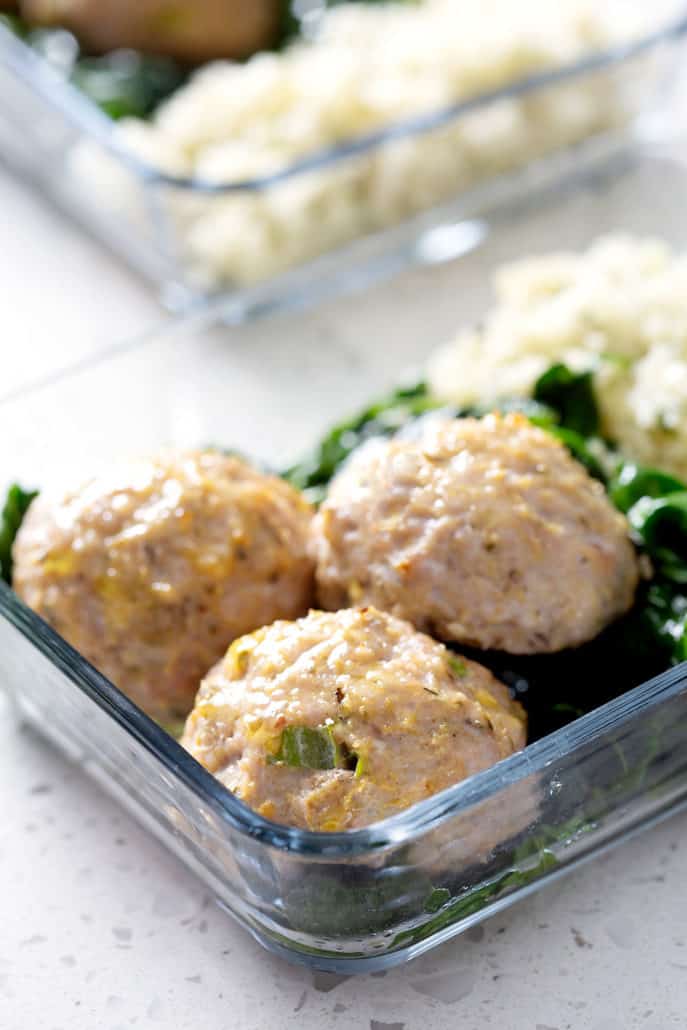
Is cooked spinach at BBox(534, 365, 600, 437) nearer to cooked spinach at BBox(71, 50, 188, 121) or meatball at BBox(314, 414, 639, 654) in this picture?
meatball at BBox(314, 414, 639, 654)

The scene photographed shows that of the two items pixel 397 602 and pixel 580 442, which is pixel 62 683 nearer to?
pixel 397 602

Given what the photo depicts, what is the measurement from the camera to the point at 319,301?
8.29 ft

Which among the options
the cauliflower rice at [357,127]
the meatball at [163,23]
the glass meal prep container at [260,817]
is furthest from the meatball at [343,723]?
the meatball at [163,23]

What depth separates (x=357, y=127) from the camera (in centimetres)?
284

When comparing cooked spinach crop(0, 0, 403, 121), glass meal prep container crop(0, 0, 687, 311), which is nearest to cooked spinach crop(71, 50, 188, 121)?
cooked spinach crop(0, 0, 403, 121)

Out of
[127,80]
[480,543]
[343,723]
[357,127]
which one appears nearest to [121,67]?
[127,80]

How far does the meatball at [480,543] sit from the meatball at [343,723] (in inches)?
3.6

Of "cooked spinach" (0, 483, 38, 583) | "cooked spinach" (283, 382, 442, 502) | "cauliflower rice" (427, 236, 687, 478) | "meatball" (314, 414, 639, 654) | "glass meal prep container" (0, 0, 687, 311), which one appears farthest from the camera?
"glass meal prep container" (0, 0, 687, 311)

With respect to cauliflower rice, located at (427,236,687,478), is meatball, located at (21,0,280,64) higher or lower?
higher

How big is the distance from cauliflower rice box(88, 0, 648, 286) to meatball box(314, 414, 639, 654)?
3.43 ft

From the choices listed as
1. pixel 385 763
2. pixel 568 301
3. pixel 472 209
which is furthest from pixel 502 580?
pixel 472 209

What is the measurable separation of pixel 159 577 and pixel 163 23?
193 cm

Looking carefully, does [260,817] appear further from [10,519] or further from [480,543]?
[10,519]

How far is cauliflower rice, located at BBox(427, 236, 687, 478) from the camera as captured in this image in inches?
81.6
